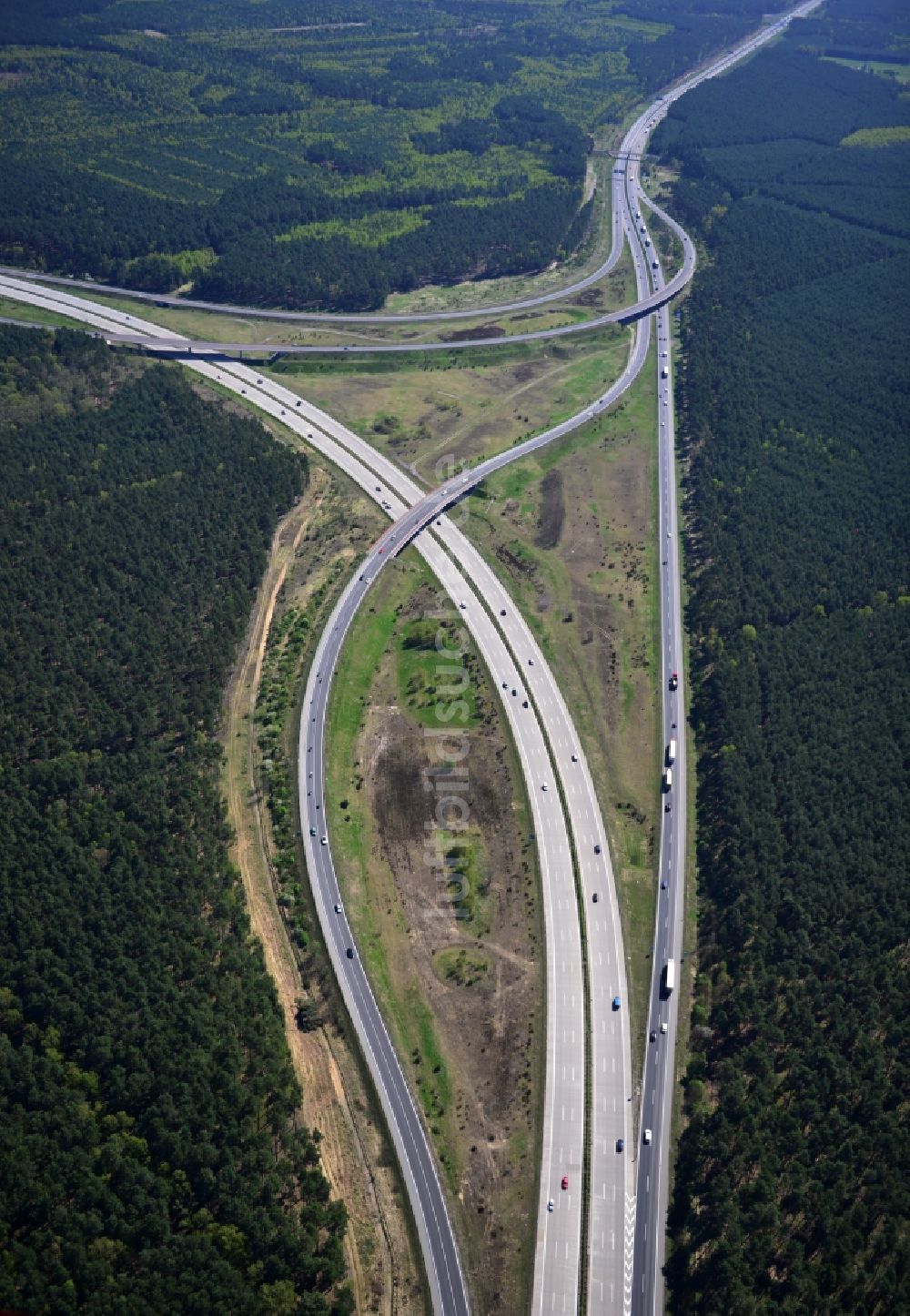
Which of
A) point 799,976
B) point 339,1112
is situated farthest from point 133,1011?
point 799,976

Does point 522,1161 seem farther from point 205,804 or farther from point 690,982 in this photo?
point 205,804

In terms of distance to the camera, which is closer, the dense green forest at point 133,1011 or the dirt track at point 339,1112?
the dense green forest at point 133,1011

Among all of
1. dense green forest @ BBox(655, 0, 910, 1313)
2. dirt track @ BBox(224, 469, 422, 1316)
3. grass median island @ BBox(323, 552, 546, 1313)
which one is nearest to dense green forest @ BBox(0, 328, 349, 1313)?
dirt track @ BBox(224, 469, 422, 1316)

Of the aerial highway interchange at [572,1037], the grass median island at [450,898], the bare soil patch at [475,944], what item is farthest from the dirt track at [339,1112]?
the bare soil patch at [475,944]

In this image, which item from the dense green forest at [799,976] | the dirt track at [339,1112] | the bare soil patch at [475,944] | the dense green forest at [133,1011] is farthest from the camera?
the bare soil patch at [475,944]

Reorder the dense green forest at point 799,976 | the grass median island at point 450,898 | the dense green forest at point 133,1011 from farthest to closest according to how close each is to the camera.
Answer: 1. the grass median island at point 450,898
2. the dense green forest at point 799,976
3. the dense green forest at point 133,1011

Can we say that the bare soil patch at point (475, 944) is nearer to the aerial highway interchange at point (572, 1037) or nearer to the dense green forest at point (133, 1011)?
the aerial highway interchange at point (572, 1037)

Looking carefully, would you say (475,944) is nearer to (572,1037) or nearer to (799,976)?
(572,1037)

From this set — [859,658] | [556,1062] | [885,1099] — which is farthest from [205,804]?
[859,658]
